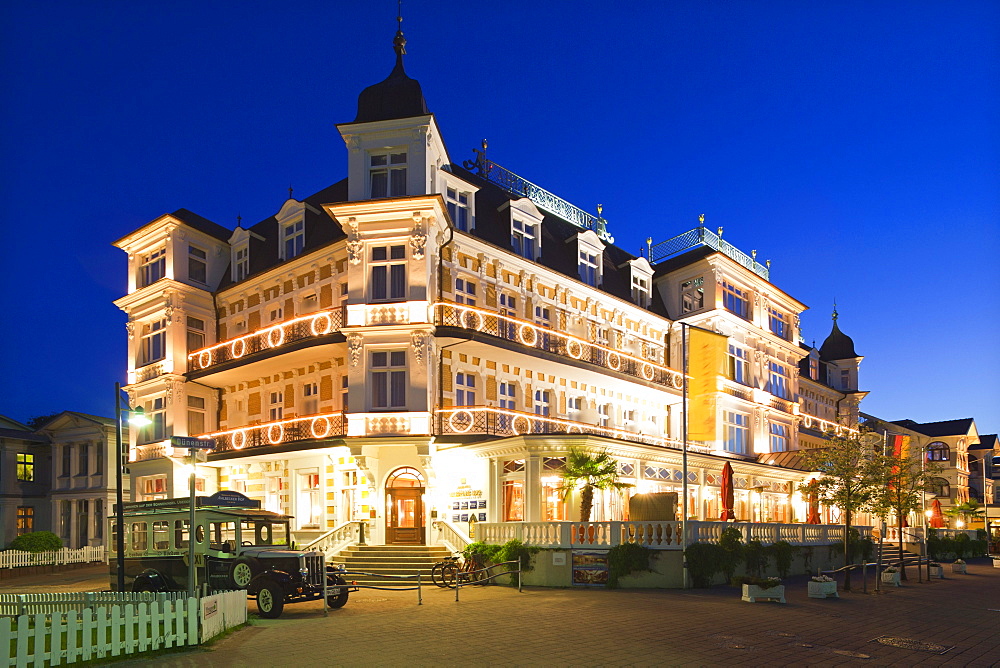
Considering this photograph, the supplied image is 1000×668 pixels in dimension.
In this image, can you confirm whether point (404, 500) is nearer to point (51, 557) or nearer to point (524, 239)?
point (524, 239)

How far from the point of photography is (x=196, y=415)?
36.0 m

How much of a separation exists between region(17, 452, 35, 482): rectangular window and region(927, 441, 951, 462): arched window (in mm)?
72369

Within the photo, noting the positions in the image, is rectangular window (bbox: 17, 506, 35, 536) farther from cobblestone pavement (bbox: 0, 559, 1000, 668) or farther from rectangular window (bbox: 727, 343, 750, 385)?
rectangular window (bbox: 727, 343, 750, 385)

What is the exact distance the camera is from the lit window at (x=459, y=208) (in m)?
30.7

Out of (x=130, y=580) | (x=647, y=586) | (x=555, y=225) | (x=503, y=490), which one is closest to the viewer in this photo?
(x=130, y=580)

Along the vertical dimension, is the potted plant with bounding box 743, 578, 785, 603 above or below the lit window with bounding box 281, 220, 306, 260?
below

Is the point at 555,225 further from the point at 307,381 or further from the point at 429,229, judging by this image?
the point at 307,381

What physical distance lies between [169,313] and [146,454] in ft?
20.4

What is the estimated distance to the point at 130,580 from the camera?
21.1m

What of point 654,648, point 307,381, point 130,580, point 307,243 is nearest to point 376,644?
point 654,648

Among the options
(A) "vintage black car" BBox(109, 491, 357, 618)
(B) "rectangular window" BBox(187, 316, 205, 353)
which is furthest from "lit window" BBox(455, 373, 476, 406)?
(B) "rectangular window" BBox(187, 316, 205, 353)

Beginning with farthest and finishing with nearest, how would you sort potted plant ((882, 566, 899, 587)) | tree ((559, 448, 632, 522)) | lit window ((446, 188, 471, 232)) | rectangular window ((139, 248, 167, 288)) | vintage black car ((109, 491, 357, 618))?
1. rectangular window ((139, 248, 167, 288))
2. lit window ((446, 188, 471, 232))
3. tree ((559, 448, 632, 522))
4. potted plant ((882, 566, 899, 587))
5. vintage black car ((109, 491, 357, 618))

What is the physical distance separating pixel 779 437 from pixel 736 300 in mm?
8861

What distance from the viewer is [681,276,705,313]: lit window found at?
41344 mm
